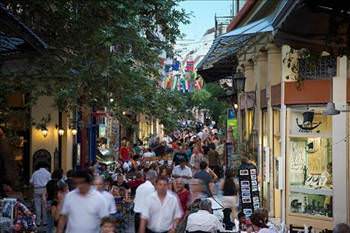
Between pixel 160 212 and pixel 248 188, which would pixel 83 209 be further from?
pixel 248 188

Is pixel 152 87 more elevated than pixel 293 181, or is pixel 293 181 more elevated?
pixel 152 87

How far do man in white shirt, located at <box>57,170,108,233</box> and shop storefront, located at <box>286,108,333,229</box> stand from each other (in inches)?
324

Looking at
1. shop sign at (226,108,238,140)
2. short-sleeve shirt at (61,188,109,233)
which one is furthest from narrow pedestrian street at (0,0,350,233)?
shop sign at (226,108,238,140)

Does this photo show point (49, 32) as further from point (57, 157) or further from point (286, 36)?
point (57, 157)

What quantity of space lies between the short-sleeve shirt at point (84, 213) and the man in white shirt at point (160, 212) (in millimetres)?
1061

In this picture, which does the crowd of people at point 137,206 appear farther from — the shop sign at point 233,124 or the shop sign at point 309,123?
the shop sign at point 233,124

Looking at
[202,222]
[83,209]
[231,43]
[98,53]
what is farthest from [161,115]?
[83,209]

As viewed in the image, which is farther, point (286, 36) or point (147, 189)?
point (147, 189)

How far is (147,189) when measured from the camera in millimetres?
11500

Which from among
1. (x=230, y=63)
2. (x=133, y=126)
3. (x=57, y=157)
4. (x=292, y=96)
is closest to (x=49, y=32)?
(x=292, y=96)

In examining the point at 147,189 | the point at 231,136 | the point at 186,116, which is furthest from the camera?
the point at 231,136

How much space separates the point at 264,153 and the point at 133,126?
414 centimetres

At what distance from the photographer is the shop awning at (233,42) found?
278 inches

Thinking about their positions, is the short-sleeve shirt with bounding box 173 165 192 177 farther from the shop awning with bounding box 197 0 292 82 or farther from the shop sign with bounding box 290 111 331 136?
the shop awning with bounding box 197 0 292 82
